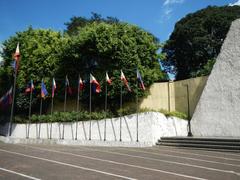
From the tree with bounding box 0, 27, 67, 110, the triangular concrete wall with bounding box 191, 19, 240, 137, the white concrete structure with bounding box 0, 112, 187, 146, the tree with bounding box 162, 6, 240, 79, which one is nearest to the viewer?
the triangular concrete wall with bounding box 191, 19, 240, 137

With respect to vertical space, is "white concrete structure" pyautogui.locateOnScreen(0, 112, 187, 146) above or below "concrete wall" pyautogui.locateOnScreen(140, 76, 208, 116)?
below

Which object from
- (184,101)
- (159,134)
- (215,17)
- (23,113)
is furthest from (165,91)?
(215,17)

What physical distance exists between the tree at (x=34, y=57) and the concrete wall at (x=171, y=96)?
10009 mm

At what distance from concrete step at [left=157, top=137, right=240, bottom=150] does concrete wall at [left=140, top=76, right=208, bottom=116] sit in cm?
517

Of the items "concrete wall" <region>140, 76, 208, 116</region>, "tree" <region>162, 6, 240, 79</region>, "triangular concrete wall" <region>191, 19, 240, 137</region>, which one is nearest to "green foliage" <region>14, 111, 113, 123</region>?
"concrete wall" <region>140, 76, 208, 116</region>

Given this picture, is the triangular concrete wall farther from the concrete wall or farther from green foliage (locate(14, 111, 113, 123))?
green foliage (locate(14, 111, 113, 123))

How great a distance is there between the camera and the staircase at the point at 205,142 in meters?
15.7

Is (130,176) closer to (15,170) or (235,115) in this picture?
(15,170)

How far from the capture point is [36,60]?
30234mm

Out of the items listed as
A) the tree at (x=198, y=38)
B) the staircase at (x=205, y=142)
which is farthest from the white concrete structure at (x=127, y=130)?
the tree at (x=198, y=38)

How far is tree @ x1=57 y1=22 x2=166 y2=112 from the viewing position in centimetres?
2481

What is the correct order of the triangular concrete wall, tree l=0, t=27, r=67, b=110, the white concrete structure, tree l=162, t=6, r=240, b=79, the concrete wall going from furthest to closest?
tree l=162, t=6, r=240, b=79 → tree l=0, t=27, r=67, b=110 → the concrete wall → the white concrete structure → the triangular concrete wall

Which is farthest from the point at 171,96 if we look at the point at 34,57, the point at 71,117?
the point at 34,57

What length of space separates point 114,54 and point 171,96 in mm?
5789
